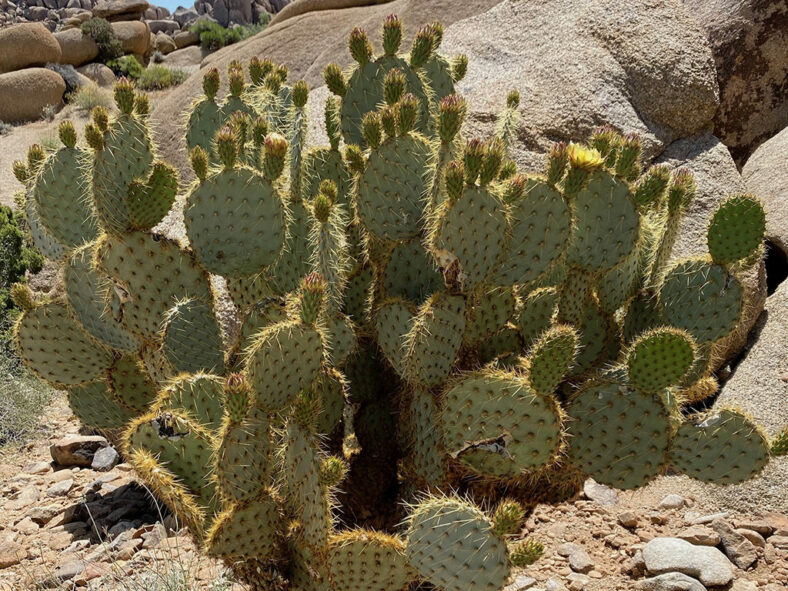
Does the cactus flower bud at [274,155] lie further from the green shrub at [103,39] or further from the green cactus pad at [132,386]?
the green shrub at [103,39]

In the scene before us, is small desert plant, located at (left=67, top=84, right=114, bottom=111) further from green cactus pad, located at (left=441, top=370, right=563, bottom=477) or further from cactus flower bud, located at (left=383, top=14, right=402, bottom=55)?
green cactus pad, located at (left=441, top=370, right=563, bottom=477)

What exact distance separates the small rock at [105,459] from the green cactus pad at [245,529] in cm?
209

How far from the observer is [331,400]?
283 centimetres

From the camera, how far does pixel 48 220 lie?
337 centimetres

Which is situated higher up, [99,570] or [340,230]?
[340,230]

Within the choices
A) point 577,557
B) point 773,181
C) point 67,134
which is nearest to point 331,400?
point 577,557

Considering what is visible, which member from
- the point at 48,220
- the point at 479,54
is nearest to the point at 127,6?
the point at 479,54

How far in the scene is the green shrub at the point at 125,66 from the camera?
2189cm

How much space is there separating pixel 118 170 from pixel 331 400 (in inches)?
44.3

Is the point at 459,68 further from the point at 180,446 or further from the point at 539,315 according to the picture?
the point at 180,446

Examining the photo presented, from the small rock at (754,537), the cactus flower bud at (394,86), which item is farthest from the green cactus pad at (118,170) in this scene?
the small rock at (754,537)

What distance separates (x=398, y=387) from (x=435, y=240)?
0.73 m

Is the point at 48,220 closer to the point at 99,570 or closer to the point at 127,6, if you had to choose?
the point at 99,570

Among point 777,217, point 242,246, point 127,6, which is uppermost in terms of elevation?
point 242,246
